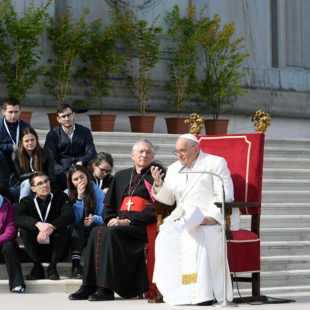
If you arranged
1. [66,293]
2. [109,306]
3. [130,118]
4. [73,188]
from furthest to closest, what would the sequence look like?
[130,118] → [73,188] → [66,293] → [109,306]

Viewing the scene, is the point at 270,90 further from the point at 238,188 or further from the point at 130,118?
the point at 238,188

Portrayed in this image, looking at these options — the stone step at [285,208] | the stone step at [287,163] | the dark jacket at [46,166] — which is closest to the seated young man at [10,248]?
the dark jacket at [46,166]

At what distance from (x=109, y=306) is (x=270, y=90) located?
6.99m

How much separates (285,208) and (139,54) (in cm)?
354

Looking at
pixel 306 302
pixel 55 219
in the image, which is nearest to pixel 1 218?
pixel 55 219

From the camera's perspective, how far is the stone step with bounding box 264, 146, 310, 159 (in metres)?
8.35

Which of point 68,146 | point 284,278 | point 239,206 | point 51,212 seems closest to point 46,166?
point 68,146

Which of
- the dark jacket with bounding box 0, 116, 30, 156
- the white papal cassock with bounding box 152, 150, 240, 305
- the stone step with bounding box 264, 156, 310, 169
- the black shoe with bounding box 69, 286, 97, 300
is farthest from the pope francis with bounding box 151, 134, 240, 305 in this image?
the stone step with bounding box 264, 156, 310, 169

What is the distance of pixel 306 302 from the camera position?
4590mm

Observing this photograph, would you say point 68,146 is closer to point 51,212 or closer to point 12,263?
point 51,212

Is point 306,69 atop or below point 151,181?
atop

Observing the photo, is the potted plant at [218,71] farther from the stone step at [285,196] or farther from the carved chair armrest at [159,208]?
the carved chair armrest at [159,208]

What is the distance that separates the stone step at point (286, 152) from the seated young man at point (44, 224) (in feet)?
11.8

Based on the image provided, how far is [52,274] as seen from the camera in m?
5.11
